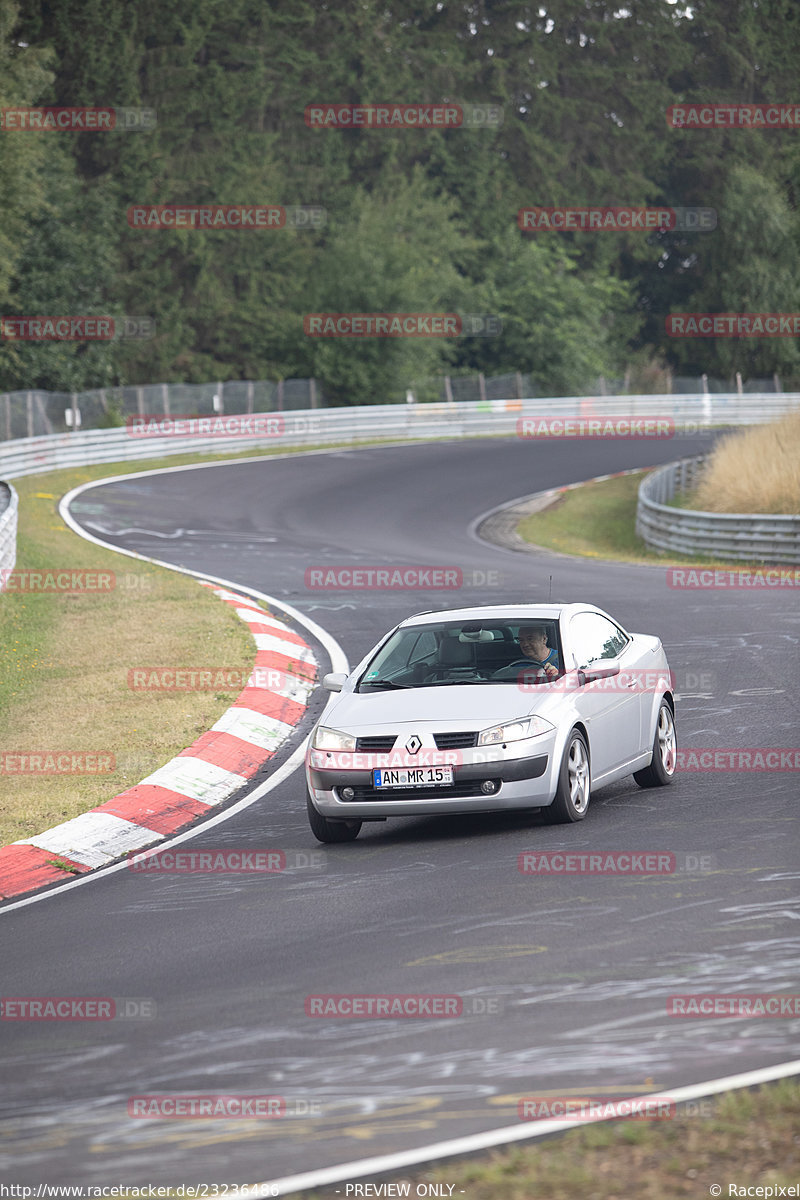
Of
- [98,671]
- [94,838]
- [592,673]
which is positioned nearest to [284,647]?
[98,671]

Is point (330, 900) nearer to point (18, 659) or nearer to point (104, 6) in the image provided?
point (18, 659)

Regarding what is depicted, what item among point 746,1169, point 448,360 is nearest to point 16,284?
point 448,360

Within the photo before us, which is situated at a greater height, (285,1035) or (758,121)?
(758,121)

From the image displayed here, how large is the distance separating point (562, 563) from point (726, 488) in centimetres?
621

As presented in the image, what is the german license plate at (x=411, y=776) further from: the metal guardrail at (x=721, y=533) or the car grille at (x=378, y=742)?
the metal guardrail at (x=721, y=533)

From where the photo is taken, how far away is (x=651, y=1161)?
4.60 meters

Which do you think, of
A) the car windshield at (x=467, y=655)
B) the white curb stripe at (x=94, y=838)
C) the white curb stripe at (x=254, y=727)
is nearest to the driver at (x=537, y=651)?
the car windshield at (x=467, y=655)

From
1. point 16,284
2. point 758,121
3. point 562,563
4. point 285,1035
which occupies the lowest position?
point 562,563

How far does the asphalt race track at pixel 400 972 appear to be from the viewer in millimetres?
5168

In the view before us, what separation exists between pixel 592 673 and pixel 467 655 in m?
0.91

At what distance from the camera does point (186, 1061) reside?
5.85 meters

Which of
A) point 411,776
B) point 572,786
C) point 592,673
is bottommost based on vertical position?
point 572,786

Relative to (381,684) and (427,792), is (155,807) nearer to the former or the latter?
(381,684)

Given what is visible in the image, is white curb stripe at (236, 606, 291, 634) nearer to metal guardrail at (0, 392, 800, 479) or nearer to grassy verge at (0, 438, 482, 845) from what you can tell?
grassy verge at (0, 438, 482, 845)
